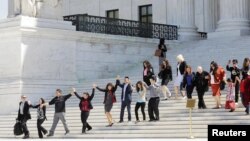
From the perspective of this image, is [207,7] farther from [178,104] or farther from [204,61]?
[178,104]

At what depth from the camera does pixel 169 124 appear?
59.3ft

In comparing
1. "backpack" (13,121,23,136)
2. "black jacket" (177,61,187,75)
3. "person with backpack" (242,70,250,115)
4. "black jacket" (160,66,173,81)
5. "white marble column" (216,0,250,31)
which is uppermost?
"white marble column" (216,0,250,31)

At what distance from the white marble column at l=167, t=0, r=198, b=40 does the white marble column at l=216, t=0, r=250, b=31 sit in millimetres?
1908

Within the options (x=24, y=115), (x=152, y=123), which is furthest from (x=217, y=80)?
(x=24, y=115)

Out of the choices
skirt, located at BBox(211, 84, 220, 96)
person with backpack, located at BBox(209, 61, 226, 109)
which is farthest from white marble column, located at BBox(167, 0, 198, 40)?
skirt, located at BBox(211, 84, 220, 96)

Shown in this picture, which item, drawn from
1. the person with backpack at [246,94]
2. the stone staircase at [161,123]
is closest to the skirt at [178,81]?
the stone staircase at [161,123]

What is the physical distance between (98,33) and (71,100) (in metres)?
5.16

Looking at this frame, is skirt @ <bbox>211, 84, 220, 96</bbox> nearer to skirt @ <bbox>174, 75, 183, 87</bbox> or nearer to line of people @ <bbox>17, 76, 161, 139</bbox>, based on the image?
line of people @ <bbox>17, 76, 161, 139</bbox>

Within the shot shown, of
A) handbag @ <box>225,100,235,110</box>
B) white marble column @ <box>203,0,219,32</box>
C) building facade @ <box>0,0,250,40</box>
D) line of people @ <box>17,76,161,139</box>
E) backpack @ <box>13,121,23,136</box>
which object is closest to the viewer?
handbag @ <box>225,100,235,110</box>

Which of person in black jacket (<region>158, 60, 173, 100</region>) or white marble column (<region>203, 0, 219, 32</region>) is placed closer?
person in black jacket (<region>158, 60, 173, 100</region>)

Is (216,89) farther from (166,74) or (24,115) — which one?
(24,115)

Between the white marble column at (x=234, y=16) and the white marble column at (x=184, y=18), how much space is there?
191 centimetres

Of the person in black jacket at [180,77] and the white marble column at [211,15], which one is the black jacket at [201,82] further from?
the white marble column at [211,15]

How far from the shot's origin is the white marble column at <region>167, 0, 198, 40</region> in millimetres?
34594
